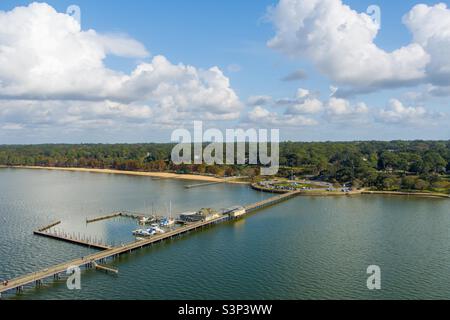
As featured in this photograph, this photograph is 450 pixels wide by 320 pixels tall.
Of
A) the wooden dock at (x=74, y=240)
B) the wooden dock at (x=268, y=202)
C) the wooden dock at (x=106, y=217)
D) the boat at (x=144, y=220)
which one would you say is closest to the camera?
the wooden dock at (x=74, y=240)

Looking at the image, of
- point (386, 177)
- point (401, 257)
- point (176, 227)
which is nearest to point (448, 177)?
point (386, 177)

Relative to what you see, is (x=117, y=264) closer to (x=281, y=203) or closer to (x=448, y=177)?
(x=281, y=203)

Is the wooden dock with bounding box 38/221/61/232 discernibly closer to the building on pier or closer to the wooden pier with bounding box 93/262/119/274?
the building on pier

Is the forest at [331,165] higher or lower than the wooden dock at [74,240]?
higher

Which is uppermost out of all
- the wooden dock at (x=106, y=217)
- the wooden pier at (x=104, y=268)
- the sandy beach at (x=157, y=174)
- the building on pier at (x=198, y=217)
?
the sandy beach at (x=157, y=174)

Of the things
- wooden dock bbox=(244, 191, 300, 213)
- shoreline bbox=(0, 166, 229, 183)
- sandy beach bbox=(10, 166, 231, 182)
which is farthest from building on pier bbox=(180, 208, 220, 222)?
sandy beach bbox=(10, 166, 231, 182)

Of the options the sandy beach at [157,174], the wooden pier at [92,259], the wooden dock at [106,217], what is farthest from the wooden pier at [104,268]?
the sandy beach at [157,174]

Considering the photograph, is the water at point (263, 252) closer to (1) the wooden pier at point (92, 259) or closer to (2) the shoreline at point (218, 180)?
(1) the wooden pier at point (92, 259)
